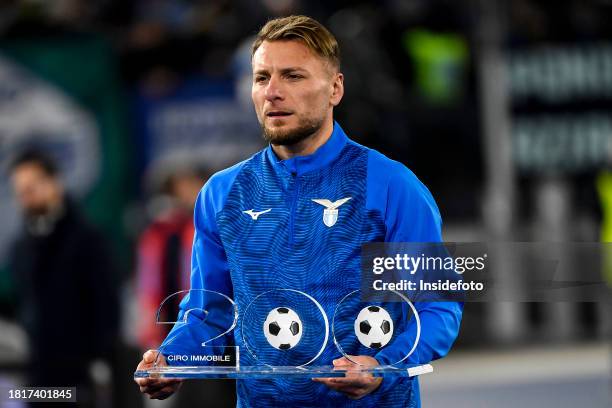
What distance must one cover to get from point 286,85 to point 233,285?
0.42m

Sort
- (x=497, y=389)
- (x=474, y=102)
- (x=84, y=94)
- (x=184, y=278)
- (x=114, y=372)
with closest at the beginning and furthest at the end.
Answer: (x=114, y=372) → (x=184, y=278) → (x=497, y=389) → (x=84, y=94) → (x=474, y=102)

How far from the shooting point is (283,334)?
2359mm

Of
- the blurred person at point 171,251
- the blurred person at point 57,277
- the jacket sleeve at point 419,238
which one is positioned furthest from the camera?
the blurred person at point 171,251

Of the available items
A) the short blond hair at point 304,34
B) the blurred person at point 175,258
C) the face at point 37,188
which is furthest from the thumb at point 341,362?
the blurred person at point 175,258

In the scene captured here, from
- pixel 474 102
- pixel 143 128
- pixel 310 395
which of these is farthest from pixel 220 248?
pixel 474 102

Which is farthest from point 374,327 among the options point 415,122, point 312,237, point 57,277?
point 415,122

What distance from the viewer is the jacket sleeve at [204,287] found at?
2.37 m

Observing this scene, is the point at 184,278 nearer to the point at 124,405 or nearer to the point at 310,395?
the point at 124,405

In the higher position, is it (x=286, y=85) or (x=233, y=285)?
(x=286, y=85)

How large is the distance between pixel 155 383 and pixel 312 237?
0.43 metres

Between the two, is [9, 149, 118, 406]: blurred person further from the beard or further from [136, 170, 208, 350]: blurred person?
the beard

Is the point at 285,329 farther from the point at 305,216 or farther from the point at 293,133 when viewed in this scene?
the point at 293,133

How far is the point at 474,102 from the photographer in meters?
8.07

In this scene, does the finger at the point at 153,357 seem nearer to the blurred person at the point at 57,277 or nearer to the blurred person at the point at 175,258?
the blurred person at the point at 57,277
